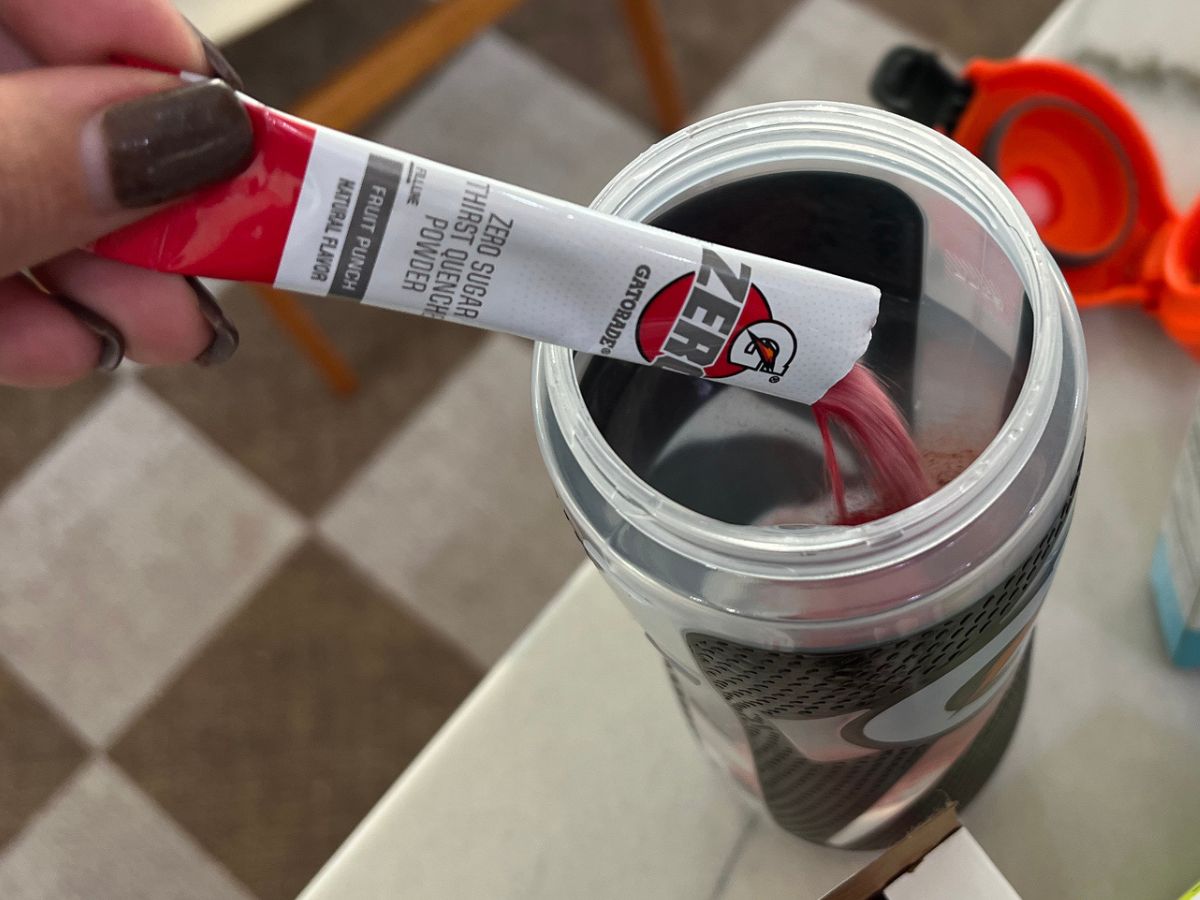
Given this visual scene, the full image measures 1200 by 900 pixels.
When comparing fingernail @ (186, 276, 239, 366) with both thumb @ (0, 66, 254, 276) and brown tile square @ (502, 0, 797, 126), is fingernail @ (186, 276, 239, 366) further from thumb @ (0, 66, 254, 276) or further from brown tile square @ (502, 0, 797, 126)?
brown tile square @ (502, 0, 797, 126)

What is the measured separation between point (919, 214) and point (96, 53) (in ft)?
0.74

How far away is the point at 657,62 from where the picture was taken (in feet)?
3.35

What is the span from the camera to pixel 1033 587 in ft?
0.94

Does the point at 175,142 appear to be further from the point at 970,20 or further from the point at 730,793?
the point at 970,20

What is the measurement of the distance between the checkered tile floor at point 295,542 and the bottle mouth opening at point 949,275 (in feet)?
2.20

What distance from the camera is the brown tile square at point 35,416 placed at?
1048 mm

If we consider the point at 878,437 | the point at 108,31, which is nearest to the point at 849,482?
the point at 878,437

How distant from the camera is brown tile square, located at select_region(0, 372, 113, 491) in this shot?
1048 millimetres

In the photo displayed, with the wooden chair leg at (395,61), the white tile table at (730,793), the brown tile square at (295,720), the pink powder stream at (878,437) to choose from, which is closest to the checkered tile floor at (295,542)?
the brown tile square at (295,720)

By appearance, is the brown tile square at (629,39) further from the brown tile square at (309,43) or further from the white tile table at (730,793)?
the white tile table at (730,793)

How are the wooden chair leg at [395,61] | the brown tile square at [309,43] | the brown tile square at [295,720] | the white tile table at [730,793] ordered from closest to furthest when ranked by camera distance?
the white tile table at [730,793]
the wooden chair leg at [395,61]
the brown tile square at [295,720]
the brown tile square at [309,43]

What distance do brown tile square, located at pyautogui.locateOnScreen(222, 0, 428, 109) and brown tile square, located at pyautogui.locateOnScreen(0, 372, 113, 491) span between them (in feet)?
1.17

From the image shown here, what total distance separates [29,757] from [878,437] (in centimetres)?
90

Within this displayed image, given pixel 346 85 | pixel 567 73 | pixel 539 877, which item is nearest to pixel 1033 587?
pixel 539 877
